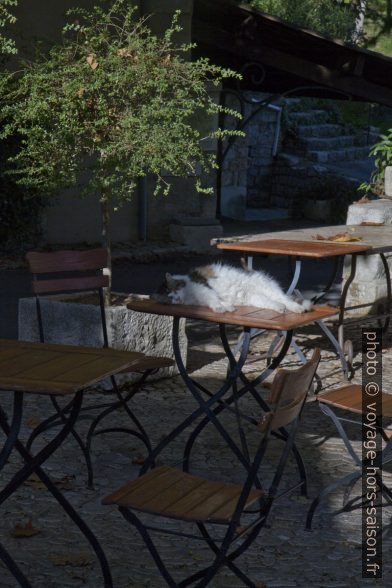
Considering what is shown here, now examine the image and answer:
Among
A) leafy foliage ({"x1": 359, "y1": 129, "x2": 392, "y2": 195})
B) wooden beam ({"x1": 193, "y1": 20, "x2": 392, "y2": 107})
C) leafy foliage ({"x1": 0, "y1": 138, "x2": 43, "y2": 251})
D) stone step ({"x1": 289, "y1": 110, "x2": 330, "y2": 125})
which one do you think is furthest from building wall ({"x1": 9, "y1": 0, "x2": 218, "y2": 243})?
stone step ({"x1": 289, "y1": 110, "x2": 330, "y2": 125})

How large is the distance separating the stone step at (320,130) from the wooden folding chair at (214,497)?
1668 centimetres

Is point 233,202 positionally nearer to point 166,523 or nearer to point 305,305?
point 305,305

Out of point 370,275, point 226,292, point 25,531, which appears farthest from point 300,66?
point 25,531

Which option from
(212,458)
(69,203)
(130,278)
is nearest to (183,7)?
(69,203)

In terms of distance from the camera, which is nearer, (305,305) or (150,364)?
(305,305)

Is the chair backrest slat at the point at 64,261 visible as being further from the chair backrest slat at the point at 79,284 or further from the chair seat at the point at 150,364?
the chair seat at the point at 150,364

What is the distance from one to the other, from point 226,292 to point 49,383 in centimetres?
149

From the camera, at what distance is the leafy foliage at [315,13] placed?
67.8 feet

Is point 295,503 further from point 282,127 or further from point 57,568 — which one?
point 282,127

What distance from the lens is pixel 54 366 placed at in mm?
4012

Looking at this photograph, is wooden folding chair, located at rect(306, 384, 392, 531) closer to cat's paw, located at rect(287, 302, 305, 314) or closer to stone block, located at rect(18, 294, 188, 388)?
cat's paw, located at rect(287, 302, 305, 314)

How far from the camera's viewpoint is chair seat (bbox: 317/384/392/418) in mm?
4723

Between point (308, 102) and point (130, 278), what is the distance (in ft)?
36.9

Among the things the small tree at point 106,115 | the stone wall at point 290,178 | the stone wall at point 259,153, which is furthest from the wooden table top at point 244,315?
the stone wall at point 290,178
